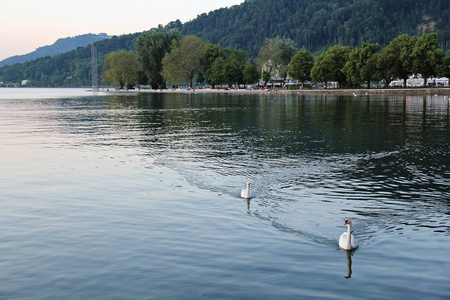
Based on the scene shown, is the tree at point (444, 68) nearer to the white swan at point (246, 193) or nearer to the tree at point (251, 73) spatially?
the tree at point (251, 73)

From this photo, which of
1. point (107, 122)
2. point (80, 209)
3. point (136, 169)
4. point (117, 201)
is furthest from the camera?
point (107, 122)

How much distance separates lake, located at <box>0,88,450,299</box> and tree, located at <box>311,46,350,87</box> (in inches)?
4898

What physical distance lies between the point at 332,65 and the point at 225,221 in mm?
147022

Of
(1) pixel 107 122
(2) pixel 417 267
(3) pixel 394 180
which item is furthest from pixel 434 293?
(1) pixel 107 122

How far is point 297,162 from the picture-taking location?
96.9 feet

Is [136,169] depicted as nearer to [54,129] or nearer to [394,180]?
[394,180]

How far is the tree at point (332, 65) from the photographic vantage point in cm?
15612

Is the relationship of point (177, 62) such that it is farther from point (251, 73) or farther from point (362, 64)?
point (362, 64)

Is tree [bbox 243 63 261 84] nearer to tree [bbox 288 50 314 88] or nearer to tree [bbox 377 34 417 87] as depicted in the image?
tree [bbox 288 50 314 88]

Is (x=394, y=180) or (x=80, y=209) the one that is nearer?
(x=80, y=209)

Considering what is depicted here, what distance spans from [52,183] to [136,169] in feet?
17.7

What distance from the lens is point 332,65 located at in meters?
156

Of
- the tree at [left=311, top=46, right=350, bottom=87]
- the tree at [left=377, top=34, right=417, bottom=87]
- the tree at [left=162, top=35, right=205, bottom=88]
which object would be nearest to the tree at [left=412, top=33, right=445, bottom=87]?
the tree at [left=377, top=34, right=417, bottom=87]

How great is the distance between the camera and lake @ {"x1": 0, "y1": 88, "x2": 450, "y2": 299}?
484 inches
